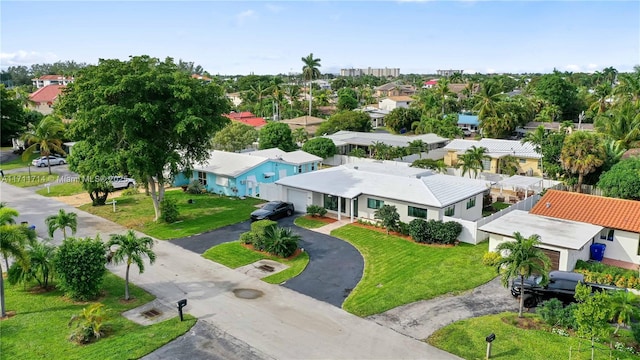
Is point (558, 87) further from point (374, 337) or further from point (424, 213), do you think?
point (374, 337)

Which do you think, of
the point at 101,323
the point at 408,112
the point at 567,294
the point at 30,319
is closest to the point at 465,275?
the point at 567,294

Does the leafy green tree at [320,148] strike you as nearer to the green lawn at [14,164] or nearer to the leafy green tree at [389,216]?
the leafy green tree at [389,216]

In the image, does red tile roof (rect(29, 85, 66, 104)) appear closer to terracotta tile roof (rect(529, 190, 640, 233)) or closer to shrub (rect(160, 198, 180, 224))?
shrub (rect(160, 198, 180, 224))

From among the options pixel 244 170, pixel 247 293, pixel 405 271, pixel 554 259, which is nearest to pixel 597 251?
pixel 554 259

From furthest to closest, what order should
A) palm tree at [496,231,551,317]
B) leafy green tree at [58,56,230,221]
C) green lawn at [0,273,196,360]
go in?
1. leafy green tree at [58,56,230,221]
2. palm tree at [496,231,551,317]
3. green lawn at [0,273,196,360]

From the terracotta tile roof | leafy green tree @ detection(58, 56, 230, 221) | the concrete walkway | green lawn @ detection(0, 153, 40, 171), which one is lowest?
the concrete walkway

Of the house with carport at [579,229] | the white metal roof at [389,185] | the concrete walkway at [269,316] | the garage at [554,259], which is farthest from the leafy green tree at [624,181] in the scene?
the concrete walkway at [269,316]

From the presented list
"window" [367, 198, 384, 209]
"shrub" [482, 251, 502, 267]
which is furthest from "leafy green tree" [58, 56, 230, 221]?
Answer: "shrub" [482, 251, 502, 267]

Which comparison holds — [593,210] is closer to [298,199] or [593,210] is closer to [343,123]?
[298,199]
